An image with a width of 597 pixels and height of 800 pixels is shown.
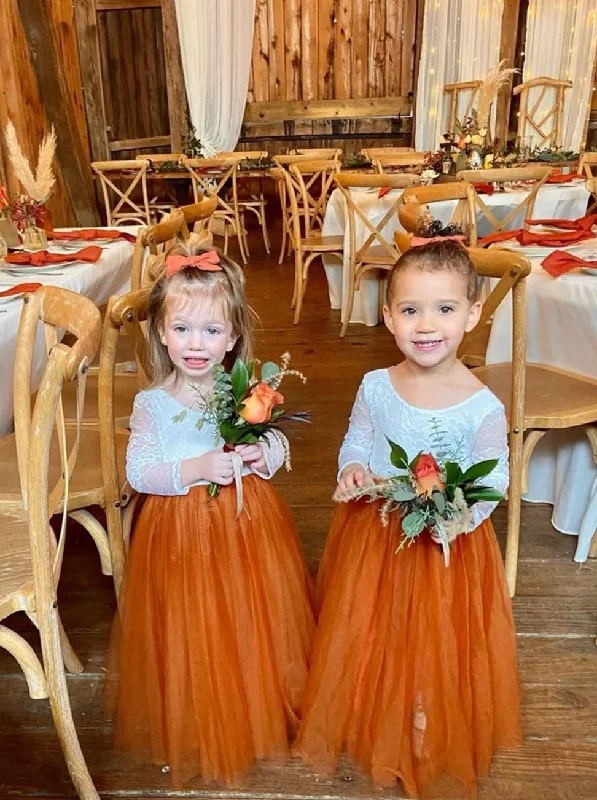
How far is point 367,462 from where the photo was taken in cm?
133

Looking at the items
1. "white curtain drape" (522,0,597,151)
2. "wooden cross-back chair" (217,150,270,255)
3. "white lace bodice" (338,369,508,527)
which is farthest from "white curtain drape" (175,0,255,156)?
"white lace bodice" (338,369,508,527)

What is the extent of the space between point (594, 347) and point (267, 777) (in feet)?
4.15

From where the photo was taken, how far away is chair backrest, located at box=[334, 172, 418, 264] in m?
3.21

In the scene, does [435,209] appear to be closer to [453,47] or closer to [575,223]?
[575,223]

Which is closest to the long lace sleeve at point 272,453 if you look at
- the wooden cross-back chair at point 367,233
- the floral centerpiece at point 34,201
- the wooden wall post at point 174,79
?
the floral centerpiece at point 34,201

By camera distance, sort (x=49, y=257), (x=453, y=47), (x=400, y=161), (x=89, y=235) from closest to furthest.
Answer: (x=49, y=257) → (x=89, y=235) → (x=400, y=161) → (x=453, y=47)

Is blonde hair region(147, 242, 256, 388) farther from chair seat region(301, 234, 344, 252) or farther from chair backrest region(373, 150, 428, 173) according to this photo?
chair backrest region(373, 150, 428, 173)

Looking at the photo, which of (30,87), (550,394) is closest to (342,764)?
(550,394)

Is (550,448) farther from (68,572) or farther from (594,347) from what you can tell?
(68,572)

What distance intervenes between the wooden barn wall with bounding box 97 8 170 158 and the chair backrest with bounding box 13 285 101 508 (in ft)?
19.5

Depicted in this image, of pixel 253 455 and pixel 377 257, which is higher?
pixel 253 455

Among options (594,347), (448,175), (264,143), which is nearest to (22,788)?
(594,347)

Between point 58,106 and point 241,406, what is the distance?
5530mm

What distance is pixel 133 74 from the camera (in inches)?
285
